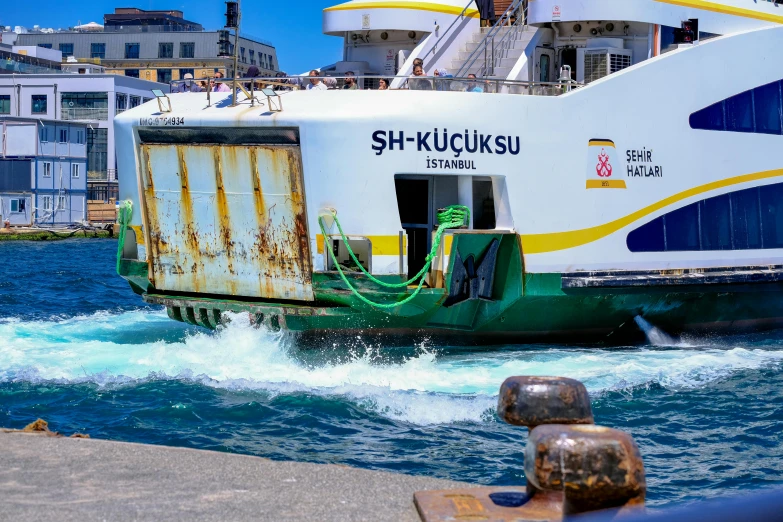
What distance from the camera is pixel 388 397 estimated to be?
10.6 m

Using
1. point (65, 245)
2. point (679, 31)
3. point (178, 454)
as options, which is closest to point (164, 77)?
point (65, 245)

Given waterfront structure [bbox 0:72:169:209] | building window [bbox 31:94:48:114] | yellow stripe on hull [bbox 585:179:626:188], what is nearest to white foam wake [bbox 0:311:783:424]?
yellow stripe on hull [bbox 585:179:626:188]

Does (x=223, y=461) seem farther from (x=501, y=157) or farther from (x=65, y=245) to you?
(x=65, y=245)

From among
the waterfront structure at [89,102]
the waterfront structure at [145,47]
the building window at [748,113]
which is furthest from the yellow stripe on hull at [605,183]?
the waterfront structure at [145,47]

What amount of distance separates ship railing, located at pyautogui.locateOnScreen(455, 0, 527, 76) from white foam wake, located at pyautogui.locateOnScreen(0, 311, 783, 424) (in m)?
4.27

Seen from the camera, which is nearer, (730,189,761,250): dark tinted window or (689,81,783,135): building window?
(689,81,783,135): building window

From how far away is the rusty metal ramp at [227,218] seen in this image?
41.1 ft

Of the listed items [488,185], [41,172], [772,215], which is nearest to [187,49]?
[41,172]

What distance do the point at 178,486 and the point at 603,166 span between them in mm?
8764

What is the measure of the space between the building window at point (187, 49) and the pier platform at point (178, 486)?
87.3 meters

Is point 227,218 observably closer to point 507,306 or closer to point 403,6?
point 507,306

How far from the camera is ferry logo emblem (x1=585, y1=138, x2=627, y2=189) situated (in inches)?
A: 532

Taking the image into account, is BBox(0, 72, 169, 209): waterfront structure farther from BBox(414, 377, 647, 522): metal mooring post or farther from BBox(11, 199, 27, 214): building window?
BBox(414, 377, 647, 522): metal mooring post

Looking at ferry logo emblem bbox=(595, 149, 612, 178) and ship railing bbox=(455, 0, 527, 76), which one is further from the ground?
ship railing bbox=(455, 0, 527, 76)
